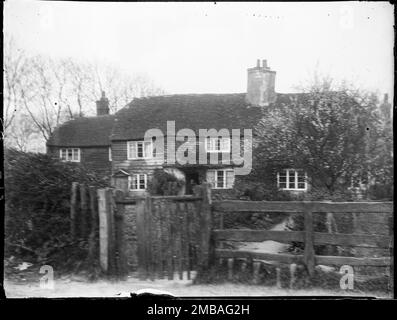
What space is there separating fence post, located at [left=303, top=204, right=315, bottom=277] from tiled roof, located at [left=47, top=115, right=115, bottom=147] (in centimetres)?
125

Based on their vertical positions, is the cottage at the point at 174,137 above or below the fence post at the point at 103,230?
above

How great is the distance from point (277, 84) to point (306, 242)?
0.98m

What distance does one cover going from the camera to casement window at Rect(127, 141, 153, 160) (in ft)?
6.18

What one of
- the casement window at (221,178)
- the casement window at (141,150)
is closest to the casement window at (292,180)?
the casement window at (221,178)

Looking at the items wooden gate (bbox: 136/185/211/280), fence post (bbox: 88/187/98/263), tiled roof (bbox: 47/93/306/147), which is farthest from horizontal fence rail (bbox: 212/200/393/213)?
fence post (bbox: 88/187/98/263)

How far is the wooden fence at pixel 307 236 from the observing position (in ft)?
6.30

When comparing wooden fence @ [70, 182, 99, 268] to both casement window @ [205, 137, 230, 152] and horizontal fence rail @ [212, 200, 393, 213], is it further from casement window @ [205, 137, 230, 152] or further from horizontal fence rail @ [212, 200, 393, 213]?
horizontal fence rail @ [212, 200, 393, 213]

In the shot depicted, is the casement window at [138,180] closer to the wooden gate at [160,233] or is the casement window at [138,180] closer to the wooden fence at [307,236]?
the wooden gate at [160,233]

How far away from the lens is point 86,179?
1968 millimetres

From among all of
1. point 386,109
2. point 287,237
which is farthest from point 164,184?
point 386,109

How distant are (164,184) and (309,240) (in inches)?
37.9

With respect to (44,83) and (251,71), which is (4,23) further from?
(251,71)

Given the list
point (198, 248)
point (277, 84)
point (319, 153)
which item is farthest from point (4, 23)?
point (319, 153)

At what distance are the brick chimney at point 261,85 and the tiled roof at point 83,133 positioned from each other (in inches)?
33.4
